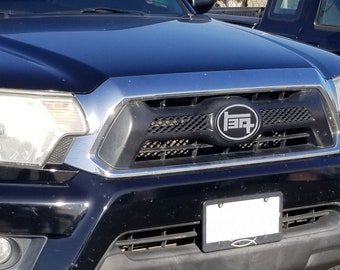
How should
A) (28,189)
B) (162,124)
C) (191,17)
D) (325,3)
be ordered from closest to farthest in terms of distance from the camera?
(28,189) < (162,124) < (191,17) < (325,3)

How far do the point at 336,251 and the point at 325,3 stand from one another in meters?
3.80

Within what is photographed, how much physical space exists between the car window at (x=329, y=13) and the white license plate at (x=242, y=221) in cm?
381

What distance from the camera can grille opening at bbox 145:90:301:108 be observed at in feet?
9.77

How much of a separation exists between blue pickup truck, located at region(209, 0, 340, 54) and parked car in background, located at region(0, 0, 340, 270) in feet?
9.79

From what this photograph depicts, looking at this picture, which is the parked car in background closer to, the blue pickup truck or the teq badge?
the teq badge

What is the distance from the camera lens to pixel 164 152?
303cm

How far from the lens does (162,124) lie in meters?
2.98

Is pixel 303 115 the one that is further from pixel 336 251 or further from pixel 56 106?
pixel 56 106

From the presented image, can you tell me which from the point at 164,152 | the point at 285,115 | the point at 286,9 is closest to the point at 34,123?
the point at 164,152

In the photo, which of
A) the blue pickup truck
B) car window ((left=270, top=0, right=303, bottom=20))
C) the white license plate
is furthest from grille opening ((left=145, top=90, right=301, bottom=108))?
car window ((left=270, top=0, right=303, bottom=20))

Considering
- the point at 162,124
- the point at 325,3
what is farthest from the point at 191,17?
the point at 325,3

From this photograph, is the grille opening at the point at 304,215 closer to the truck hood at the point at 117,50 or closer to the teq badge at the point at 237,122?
the teq badge at the point at 237,122

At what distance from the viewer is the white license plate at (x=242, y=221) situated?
3.01 metres

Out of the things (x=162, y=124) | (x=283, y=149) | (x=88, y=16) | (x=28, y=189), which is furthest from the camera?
(x=88, y=16)
